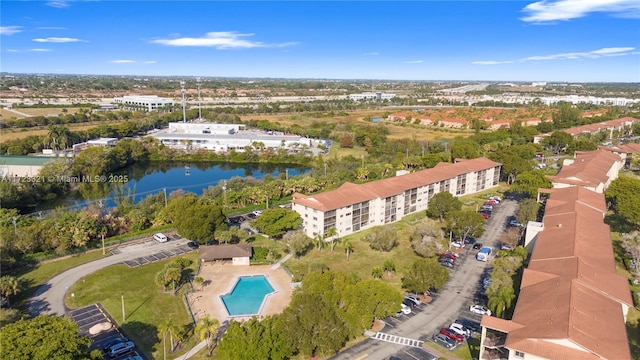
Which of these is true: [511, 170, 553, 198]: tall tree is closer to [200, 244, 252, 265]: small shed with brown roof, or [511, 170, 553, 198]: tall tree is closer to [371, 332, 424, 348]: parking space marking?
[371, 332, 424, 348]: parking space marking

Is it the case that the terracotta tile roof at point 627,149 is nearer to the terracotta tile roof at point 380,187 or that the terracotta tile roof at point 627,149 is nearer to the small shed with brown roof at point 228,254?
the terracotta tile roof at point 380,187

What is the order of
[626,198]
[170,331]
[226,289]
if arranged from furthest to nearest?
[626,198], [226,289], [170,331]

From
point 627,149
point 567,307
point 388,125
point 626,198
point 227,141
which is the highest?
point 388,125

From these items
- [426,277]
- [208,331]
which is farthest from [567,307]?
[208,331]

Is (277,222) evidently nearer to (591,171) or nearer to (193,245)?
(193,245)

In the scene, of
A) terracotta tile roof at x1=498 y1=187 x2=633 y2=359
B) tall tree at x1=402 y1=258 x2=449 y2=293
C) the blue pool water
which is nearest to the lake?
the blue pool water

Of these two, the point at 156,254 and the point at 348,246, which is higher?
the point at 348,246

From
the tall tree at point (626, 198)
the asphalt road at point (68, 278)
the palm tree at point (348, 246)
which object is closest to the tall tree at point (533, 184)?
the tall tree at point (626, 198)
